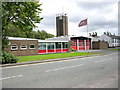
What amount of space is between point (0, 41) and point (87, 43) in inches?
1411

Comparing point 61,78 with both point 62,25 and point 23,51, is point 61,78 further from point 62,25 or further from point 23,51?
point 62,25

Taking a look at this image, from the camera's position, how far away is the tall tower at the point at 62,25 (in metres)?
78.1

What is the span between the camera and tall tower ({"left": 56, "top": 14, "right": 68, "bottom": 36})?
3076 inches

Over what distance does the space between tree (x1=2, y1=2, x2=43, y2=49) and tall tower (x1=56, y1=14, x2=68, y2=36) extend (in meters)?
61.1

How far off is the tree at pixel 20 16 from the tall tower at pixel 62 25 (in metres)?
61.1

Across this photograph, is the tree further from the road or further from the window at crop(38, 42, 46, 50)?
the window at crop(38, 42, 46, 50)

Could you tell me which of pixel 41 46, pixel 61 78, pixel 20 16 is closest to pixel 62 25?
pixel 41 46

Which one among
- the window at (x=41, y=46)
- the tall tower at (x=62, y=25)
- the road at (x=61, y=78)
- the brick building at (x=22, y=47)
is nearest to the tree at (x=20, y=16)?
the brick building at (x=22, y=47)

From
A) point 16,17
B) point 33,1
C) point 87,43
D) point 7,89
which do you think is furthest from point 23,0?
point 87,43

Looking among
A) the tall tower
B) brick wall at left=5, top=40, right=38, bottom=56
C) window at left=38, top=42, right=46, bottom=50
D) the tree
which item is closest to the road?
the tree

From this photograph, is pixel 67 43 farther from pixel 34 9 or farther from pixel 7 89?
pixel 7 89

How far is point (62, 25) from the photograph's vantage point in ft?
258

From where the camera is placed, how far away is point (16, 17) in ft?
51.9

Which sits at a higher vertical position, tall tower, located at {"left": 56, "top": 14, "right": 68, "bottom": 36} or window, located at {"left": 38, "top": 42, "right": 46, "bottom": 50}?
tall tower, located at {"left": 56, "top": 14, "right": 68, "bottom": 36}
